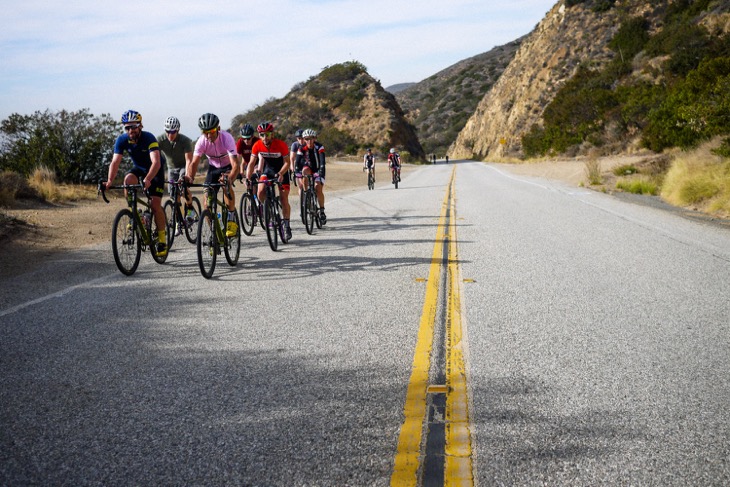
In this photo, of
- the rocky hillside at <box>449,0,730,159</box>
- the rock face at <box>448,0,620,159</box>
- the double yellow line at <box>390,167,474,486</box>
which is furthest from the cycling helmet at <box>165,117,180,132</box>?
the rock face at <box>448,0,620,159</box>

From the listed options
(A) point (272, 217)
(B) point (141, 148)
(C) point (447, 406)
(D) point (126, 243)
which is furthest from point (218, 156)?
(C) point (447, 406)

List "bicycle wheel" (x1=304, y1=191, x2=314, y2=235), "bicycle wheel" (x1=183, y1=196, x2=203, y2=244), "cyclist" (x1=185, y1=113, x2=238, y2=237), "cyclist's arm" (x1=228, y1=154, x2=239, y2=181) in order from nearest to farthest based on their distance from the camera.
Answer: "cyclist's arm" (x1=228, y1=154, x2=239, y2=181) < "cyclist" (x1=185, y1=113, x2=238, y2=237) < "bicycle wheel" (x1=183, y1=196, x2=203, y2=244) < "bicycle wheel" (x1=304, y1=191, x2=314, y2=235)

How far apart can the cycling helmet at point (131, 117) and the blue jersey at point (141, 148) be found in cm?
22

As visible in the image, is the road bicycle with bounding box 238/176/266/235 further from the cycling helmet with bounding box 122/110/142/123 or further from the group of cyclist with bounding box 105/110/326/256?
the cycling helmet with bounding box 122/110/142/123

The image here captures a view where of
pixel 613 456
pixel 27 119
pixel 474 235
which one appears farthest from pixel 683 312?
pixel 27 119

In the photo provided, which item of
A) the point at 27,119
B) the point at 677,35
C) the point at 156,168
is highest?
the point at 677,35

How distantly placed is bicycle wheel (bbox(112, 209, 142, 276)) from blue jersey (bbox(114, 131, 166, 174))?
35.7 inches

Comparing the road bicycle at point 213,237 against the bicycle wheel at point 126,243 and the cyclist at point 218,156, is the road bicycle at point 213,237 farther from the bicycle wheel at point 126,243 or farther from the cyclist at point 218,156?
the bicycle wheel at point 126,243

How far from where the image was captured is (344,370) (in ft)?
14.6

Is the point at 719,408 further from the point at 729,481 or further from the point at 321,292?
the point at 321,292

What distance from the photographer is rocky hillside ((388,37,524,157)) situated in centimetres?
12556

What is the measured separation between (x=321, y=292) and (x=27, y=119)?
18980 millimetres

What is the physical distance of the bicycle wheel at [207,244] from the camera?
26.1 ft

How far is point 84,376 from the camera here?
4449 millimetres
